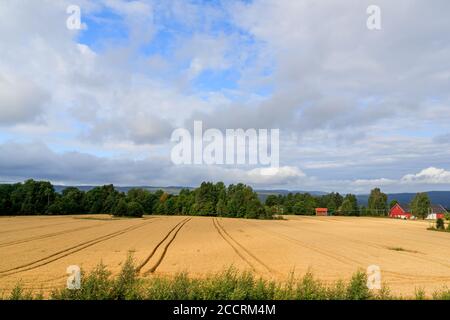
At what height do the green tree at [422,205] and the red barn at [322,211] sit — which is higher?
the green tree at [422,205]

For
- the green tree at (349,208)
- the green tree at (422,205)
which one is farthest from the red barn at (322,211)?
the green tree at (422,205)

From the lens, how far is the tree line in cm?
13154

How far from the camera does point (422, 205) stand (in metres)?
154

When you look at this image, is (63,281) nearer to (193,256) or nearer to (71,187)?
(193,256)

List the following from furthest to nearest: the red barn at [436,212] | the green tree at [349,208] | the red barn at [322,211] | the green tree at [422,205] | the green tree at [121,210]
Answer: the red barn at [322,211] < the green tree at [349,208] < the red barn at [436,212] < the green tree at [422,205] < the green tree at [121,210]

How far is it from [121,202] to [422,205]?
108 m

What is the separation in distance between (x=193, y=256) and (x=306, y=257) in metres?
9.36

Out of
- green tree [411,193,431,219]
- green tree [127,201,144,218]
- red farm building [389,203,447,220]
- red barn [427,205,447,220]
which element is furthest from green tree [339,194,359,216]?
green tree [127,201,144,218]

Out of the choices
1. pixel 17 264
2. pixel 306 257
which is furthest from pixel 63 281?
pixel 306 257

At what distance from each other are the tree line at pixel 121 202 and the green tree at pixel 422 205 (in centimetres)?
6039

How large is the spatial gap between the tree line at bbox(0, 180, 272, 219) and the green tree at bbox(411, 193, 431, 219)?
60.4m

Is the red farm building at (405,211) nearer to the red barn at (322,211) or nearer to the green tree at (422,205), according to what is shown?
the green tree at (422,205)

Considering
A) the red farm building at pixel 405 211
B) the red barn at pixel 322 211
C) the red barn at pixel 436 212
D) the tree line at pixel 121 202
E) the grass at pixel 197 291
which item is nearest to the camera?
the grass at pixel 197 291

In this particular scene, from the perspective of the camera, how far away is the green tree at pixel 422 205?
15312 cm
